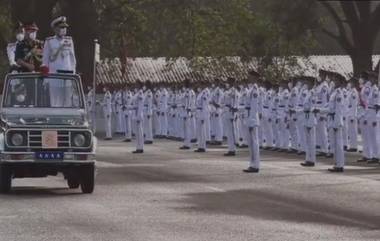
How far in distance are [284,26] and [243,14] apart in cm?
581

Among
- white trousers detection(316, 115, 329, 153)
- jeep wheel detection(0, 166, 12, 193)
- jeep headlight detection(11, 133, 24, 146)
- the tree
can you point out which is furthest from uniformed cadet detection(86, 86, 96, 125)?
the tree

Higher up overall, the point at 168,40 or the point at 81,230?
the point at 168,40

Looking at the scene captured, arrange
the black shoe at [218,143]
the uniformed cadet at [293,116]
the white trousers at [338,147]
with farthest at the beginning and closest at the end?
the black shoe at [218,143], the uniformed cadet at [293,116], the white trousers at [338,147]

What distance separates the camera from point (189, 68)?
6144 cm

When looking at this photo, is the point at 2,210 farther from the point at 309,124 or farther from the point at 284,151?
the point at 284,151

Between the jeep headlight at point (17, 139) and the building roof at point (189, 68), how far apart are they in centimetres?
3789

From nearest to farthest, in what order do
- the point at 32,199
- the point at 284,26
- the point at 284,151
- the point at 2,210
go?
the point at 2,210
the point at 32,199
the point at 284,151
the point at 284,26

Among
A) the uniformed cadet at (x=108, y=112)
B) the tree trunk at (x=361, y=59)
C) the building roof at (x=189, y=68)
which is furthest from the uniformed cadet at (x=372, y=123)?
the building roof at (x=189, y=68)

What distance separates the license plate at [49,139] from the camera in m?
18.8

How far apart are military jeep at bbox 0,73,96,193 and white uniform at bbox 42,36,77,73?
90cm

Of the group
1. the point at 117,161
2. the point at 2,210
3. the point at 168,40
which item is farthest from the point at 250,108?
the point at 168,40

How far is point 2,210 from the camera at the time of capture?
16.9 metres

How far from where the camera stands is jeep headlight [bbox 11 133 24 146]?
739 inches

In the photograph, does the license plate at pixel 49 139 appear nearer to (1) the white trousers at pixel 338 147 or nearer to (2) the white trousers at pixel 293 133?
(1) the white trousers at pixel 338 147
